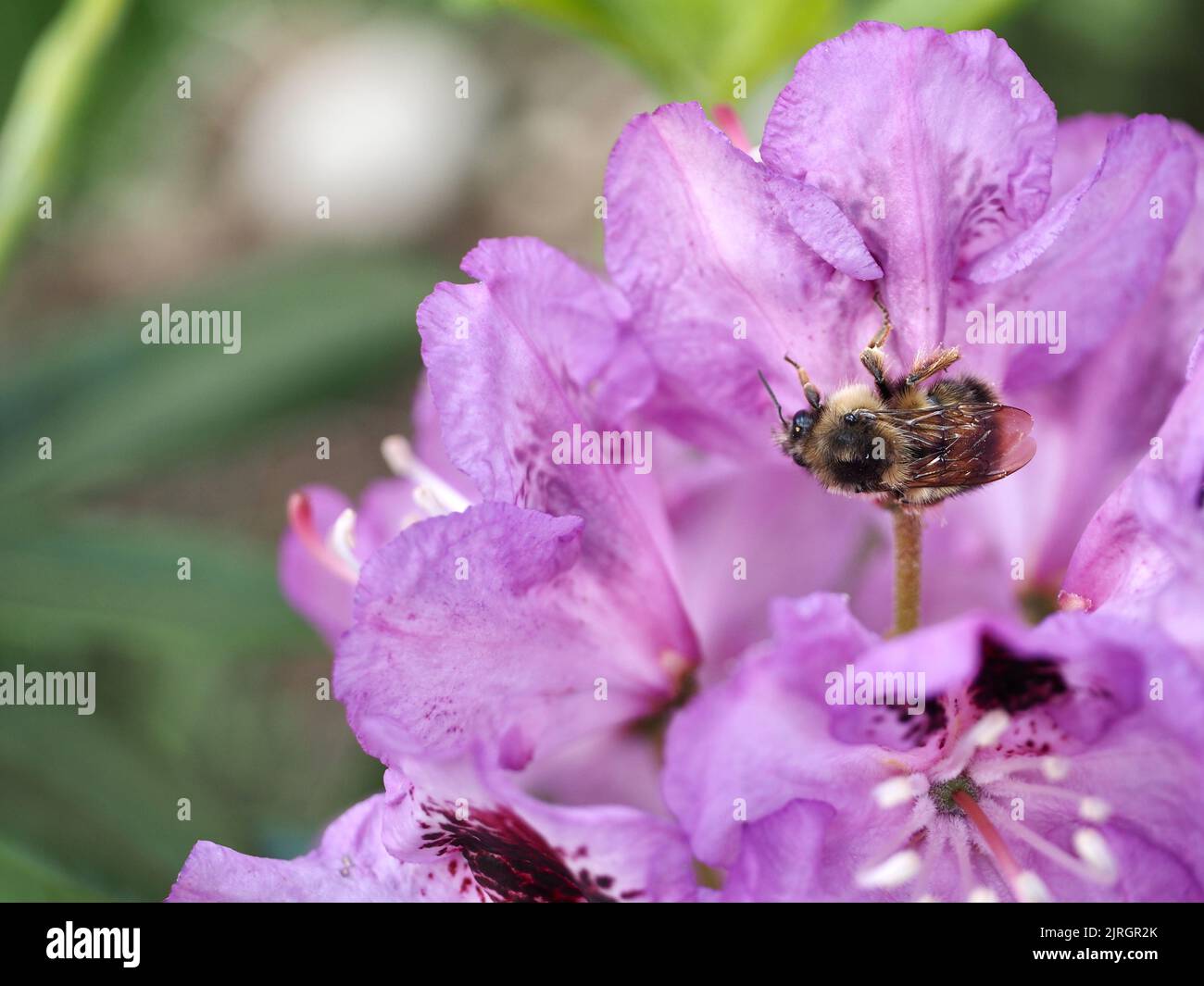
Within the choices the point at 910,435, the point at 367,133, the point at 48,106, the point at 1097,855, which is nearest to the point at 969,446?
the point at 910,435

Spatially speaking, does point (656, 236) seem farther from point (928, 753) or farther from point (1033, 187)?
point (928, 753)

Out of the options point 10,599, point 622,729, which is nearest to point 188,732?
point 10,599

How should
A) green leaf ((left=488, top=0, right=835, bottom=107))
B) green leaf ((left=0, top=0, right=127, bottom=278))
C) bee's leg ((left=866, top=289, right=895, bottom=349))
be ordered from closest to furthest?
bee's leg ((left=866, top=289, right=895, bottom=349)), green leaf ((left=488, top=0, right=835, bottom=107)), green leaf ((left=0, top=0, right=127, bottom=278))

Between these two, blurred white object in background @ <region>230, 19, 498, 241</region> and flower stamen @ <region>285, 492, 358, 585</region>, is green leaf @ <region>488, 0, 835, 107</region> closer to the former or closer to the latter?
flower stamen @ <region>285, 492, 358, 585</region>

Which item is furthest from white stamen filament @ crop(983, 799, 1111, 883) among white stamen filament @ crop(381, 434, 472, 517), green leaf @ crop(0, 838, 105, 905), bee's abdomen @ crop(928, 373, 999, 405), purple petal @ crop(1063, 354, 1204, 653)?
green leaf @ crop(0, 838, 105, 905)

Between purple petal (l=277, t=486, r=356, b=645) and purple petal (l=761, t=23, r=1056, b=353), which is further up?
purple petal (l=761, t=23, r=1056, b=353)

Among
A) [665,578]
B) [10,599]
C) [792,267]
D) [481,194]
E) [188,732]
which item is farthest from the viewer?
[481,194]
